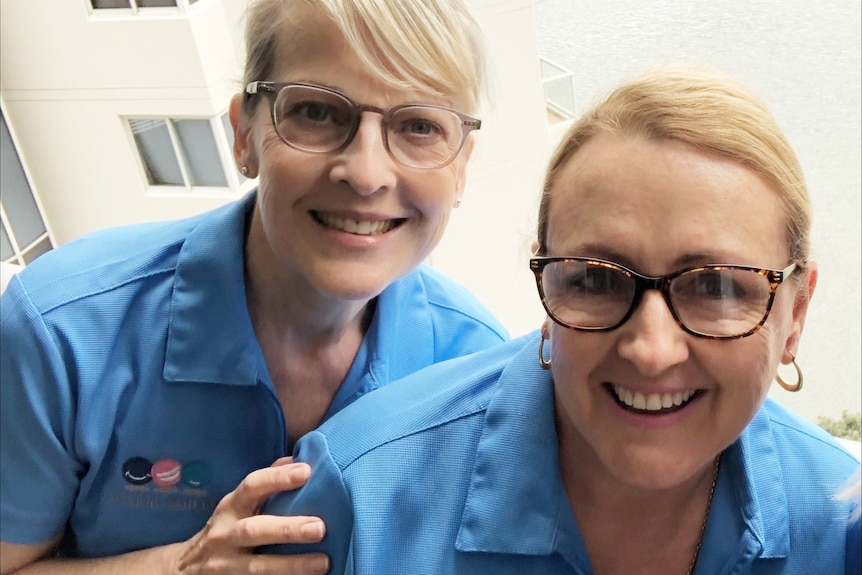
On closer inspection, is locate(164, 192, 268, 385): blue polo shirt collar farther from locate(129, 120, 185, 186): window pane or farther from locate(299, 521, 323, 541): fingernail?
locate(129, 120, 185, 186): window pane

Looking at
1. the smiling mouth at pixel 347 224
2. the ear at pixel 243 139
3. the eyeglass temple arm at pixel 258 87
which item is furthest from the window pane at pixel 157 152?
the smiling mouth at pixel 347 224

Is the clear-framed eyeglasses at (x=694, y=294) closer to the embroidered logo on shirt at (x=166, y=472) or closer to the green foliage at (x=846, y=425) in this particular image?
the embroidered logo on shirt at (x=166, y=472)

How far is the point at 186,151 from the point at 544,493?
143cm

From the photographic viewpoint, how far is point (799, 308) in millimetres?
1057

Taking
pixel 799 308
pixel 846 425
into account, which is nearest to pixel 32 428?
pixel 799 308

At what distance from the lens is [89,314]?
4.37ft

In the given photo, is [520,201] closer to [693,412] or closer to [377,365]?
[377,365]

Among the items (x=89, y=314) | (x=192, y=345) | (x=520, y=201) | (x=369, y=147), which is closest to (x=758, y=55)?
(x=520, y=201)

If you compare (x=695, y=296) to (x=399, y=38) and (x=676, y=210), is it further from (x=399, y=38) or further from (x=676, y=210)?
(x=399, y=38)

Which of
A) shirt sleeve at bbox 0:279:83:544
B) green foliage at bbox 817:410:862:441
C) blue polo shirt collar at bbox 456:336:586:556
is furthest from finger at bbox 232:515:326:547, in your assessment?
green foliage at bbox 817:410:862:441

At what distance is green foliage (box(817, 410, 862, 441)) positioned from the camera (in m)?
2.04

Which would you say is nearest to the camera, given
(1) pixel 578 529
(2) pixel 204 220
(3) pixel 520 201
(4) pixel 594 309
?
(4) pixel 594 309

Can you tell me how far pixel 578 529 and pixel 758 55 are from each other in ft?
4.04

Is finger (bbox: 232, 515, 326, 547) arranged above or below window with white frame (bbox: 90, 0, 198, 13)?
below
